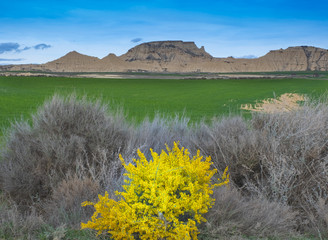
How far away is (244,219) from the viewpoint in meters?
4.88

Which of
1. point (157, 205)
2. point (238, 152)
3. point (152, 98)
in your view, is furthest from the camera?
point (152, 98)

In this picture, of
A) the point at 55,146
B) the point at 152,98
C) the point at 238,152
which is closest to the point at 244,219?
the point at 238,152

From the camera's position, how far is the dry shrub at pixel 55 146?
728cm

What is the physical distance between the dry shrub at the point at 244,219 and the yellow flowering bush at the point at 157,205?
31 cm

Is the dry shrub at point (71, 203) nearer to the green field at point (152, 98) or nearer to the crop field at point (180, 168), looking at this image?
the crop field at point (180, 168)

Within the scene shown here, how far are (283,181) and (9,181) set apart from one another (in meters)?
5.38

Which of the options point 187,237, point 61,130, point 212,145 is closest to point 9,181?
point 61,130

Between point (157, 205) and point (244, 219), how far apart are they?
1383mm

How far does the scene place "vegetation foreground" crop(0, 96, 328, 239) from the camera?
4785 mm

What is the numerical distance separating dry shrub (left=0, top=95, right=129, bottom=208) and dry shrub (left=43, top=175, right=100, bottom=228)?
63 cm

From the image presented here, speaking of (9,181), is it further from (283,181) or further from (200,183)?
(283,181)

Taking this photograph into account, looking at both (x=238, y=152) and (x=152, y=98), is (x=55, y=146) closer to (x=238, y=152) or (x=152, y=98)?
(x=238, y=152)

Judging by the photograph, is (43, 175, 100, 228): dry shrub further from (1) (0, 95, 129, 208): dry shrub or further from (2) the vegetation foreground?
(1) (0, 95, 129, 208): dry shrub

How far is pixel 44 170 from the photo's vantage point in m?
7.30
